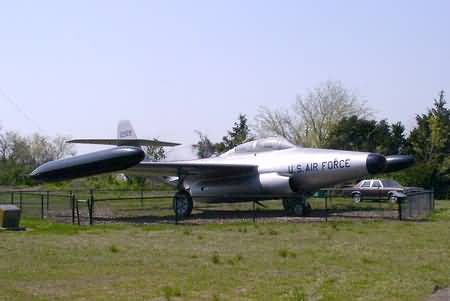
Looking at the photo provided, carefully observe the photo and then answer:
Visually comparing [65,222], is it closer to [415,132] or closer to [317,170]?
[317,170]

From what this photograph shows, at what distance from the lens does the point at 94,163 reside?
1880cm

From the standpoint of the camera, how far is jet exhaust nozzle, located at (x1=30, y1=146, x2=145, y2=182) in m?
18.5

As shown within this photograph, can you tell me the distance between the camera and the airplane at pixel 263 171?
22.7m

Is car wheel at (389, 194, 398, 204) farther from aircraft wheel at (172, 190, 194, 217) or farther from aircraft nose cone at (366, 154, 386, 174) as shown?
aircraft wheel at (172, 190, 194, 217)

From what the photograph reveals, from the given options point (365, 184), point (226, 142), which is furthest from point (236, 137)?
point (365, 184)

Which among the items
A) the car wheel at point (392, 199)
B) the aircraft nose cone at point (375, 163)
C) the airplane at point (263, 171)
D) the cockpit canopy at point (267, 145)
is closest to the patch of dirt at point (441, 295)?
the airplane at point (263, 171)

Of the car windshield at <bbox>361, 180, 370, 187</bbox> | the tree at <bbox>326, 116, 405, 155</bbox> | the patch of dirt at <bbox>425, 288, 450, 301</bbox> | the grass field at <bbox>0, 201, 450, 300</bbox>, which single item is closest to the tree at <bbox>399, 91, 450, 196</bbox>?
the tree at <bbox>326, 116, 405, 155</bbox>

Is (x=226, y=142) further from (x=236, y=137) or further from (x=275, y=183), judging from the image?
(x=275, y=183)

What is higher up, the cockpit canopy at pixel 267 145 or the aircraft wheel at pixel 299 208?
the cockpit canopy at pixel 267 145

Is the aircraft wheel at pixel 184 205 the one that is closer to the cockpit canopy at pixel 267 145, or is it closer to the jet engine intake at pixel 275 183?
the jet engine intake at pixel 275 183

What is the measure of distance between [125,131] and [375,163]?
1190cm

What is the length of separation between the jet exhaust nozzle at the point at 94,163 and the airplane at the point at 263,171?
1.9 inches

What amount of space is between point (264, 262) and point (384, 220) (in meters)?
9.93

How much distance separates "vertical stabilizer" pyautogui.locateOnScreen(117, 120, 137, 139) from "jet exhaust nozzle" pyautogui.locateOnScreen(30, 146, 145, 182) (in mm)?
9527
